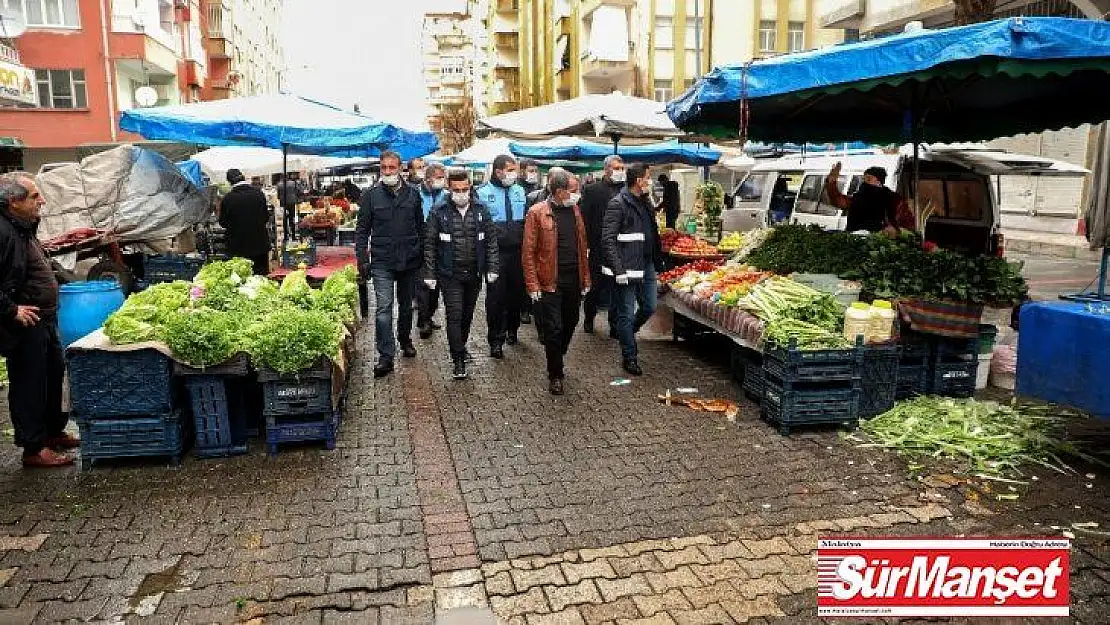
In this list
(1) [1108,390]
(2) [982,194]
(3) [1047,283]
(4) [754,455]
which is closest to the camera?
(1) [1108,390]

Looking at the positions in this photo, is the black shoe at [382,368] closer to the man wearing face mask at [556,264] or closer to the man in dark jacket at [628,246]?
the man wearing face mask at [556,264]

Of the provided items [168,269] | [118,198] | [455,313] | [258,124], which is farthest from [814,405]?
[118,198]

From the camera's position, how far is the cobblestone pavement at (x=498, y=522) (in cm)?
388

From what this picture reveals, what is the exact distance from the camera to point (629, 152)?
1492 cm

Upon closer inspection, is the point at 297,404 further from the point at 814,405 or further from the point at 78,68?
the point at 78,68

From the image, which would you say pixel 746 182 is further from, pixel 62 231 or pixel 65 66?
pixel 65 66

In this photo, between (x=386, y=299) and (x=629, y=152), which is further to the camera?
(x=629, y=152)

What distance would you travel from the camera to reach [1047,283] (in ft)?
49.1

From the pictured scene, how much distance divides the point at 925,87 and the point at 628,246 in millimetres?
3292

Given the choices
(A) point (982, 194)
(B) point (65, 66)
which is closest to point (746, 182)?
(A) point (982, 194)

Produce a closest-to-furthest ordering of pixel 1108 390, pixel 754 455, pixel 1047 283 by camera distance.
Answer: pixel 1108 390
pixel 754 455
pixel 1047 283

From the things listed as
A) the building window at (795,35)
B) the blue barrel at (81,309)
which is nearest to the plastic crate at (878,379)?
the blue barrel at (81,309)

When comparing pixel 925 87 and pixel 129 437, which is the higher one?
pixel 925 87

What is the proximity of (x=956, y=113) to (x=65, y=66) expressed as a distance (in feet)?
91.9
